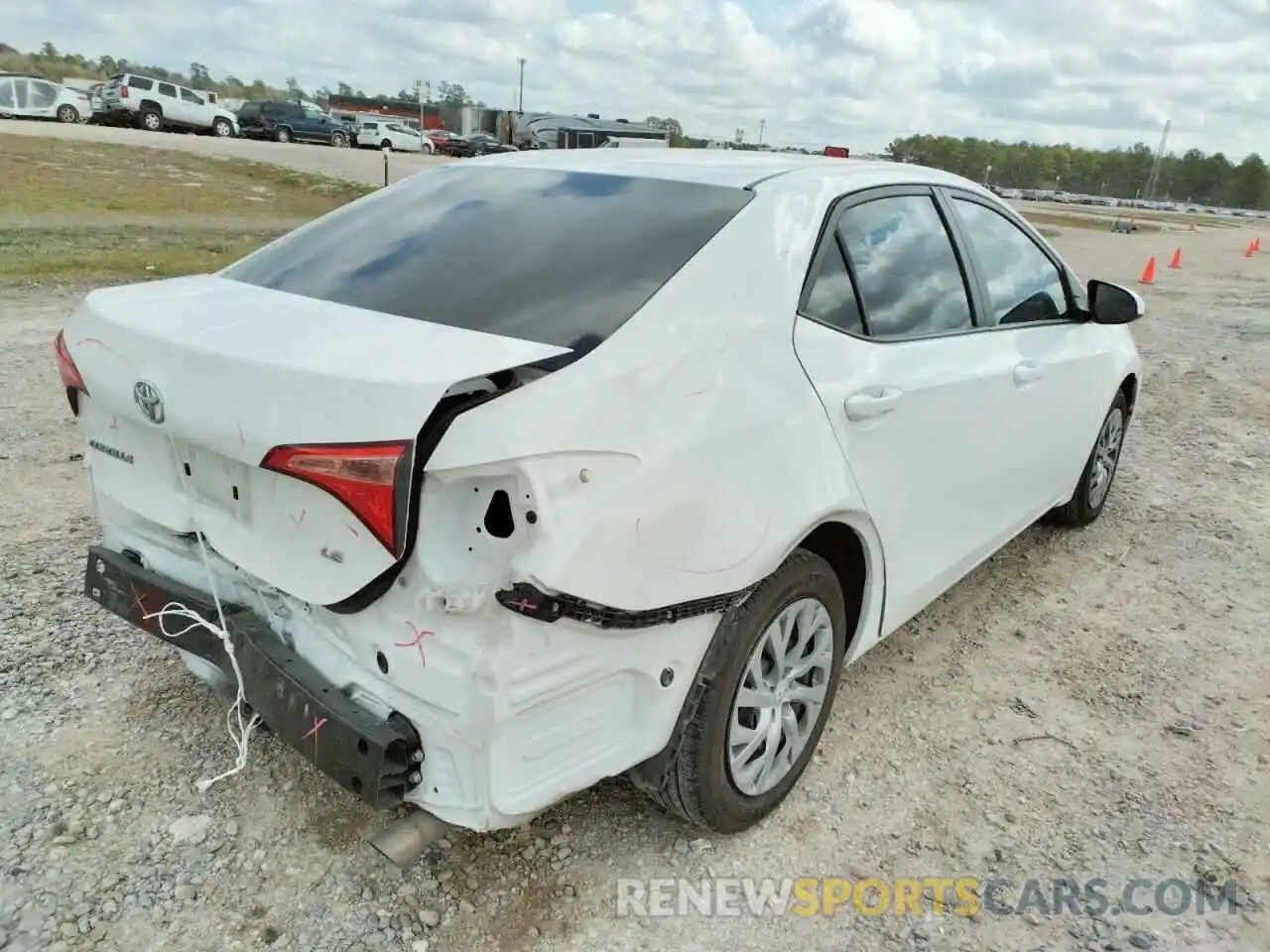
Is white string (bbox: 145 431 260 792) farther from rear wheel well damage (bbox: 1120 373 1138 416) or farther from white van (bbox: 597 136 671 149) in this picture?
rear wheel well damage (bbox: 1120 373 1138 416)

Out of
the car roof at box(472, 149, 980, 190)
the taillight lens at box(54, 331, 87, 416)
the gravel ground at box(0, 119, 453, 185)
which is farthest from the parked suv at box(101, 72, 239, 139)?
the taillight lens at box(54, 331, 87, 416)

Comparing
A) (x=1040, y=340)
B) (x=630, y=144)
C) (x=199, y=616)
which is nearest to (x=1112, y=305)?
(x=1040, y=340)

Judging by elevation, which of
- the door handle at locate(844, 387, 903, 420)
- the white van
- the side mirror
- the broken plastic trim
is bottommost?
the broken plastic trim

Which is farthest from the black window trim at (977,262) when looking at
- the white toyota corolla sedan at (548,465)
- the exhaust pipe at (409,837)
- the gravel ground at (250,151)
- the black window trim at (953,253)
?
the gravel ground at (250,151)

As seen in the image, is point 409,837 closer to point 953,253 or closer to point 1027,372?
point 953,253

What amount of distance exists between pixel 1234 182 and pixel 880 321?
126339 millimetres

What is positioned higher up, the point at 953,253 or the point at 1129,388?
the point at 953,253

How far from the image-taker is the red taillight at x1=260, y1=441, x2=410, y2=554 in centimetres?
184

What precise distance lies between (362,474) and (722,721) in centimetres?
109

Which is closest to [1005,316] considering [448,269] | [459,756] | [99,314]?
[448,269]

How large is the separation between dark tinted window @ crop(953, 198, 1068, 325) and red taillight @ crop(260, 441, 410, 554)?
2395mm

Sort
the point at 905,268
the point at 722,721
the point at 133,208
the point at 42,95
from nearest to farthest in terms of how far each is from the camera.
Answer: the point at 722,721
the point at 905,268
the point at 133,208
the point at 42,95

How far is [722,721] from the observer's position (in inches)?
94.3

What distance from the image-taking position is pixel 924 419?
2.94 m
